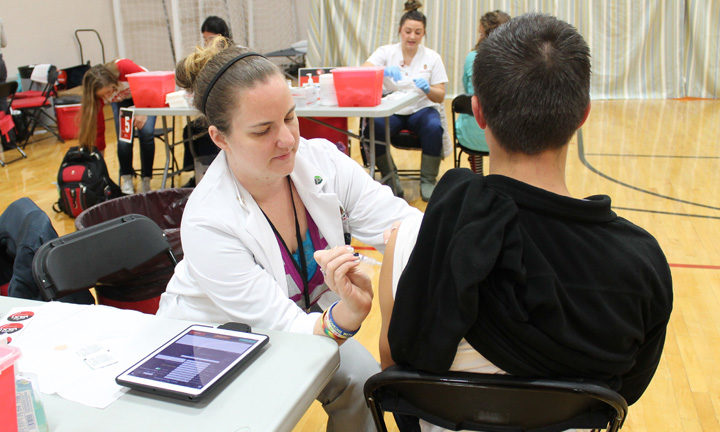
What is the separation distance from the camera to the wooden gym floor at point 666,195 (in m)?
1.92

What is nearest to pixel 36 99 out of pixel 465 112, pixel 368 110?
pixel 368 110

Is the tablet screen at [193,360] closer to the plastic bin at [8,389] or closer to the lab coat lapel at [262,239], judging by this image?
the plastic bin at [8,389]

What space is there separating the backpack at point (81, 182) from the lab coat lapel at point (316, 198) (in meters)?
2.91

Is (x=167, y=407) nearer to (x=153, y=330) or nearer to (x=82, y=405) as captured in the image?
(x=82, y=405)

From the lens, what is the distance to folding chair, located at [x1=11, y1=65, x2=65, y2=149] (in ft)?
20.1

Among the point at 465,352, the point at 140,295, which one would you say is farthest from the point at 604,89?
the point at 465,352

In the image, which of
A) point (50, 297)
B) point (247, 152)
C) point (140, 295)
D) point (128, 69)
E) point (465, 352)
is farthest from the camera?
point (128, 69)

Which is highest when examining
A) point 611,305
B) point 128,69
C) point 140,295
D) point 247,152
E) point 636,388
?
point 128,69

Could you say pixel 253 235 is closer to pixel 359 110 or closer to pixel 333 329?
pixel 333 329

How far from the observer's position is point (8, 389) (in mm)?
731

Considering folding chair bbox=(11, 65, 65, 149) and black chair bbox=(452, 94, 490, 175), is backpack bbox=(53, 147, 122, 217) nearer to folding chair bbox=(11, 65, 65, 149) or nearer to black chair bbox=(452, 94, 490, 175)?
black chair bbox=(452, 94, 490, 175)

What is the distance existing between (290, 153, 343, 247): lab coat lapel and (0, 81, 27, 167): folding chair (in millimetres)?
5077

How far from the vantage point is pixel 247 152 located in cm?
128

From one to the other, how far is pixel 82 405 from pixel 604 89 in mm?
7939
